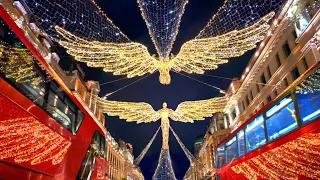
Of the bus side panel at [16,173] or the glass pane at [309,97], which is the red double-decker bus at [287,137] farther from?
the bus side panel at [16,173]

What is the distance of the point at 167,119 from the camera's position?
23.7 meters

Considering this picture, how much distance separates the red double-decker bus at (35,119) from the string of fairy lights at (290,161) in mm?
6362

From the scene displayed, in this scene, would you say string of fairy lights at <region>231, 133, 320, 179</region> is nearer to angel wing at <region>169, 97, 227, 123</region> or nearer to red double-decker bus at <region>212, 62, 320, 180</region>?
red double-decker bus at <region>212, 62, 320, 180</region>

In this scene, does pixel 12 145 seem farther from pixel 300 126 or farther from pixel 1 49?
pixel 300 126

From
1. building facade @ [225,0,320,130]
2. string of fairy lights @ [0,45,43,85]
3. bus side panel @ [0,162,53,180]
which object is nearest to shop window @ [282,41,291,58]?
building facade @ [225,0,320,130]

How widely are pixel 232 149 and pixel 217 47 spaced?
14.9 ft

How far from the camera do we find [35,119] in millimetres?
7160

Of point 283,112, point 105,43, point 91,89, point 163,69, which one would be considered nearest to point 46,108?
point 105,43

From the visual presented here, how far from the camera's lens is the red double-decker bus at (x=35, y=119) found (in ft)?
20.0

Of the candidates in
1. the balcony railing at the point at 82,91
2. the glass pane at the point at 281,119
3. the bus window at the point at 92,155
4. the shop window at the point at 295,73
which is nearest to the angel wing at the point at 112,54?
the bus window at the point at 92,155

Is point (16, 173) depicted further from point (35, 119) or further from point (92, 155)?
point (92, 155)

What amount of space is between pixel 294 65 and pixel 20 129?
14.9 metres

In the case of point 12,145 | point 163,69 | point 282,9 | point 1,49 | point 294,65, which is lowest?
point 12,145

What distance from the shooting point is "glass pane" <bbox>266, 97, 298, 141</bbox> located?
7473 millimetres
